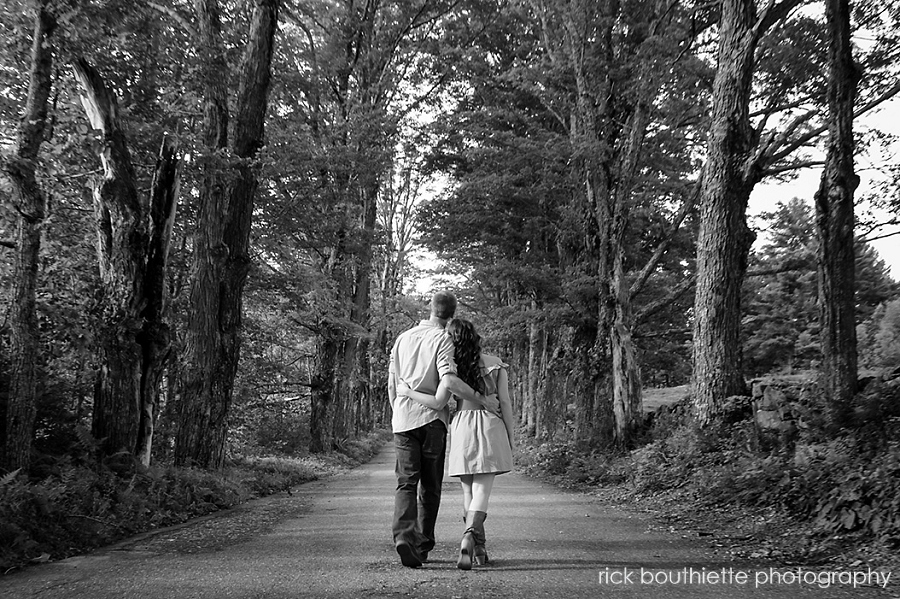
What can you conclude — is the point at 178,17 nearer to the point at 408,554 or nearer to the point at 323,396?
the point at 408,554

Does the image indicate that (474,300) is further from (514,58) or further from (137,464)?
(137,464)

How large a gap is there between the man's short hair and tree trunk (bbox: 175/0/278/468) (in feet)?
18.7

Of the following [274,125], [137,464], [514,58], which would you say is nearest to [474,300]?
[514,58]

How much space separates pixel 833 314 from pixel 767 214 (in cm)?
1156

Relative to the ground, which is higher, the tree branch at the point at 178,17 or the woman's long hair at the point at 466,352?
the tree branch at the point at 178,17

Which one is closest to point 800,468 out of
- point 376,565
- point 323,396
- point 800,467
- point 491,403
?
point 800,467

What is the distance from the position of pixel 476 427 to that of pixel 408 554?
3.55 feet

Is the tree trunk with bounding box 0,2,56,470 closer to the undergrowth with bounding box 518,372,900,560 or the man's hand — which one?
the man's hand

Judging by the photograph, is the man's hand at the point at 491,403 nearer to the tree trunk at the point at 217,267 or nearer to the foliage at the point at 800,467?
the foliage at the point at 800,467

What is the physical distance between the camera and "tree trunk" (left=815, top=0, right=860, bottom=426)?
8.63 meters

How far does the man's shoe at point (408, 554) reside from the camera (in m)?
4.93

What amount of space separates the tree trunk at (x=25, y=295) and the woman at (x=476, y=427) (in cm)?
396

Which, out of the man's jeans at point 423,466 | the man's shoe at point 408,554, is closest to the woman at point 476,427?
the man's jeans at point 423,466

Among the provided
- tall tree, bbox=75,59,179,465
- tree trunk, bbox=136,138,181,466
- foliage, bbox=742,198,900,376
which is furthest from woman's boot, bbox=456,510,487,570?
foliage, bbox=742,198,900,376
